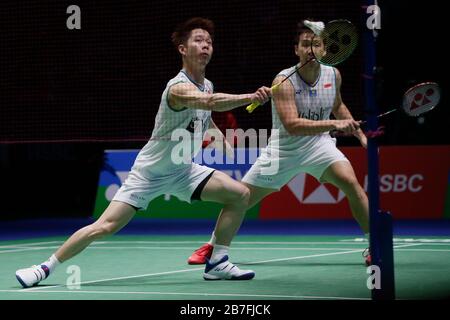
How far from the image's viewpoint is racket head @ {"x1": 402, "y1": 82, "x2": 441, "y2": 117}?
644 cm

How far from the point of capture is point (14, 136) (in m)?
15.4

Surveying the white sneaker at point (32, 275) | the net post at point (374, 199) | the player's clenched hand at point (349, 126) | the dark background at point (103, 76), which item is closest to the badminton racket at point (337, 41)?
the player's clenched hand at point (349, 126)

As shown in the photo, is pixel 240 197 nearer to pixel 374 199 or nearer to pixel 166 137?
pixel 166 137

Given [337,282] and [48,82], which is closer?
[337,282]

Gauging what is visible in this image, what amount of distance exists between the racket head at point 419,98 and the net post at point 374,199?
451 mm

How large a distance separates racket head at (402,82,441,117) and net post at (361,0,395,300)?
45 centimetres

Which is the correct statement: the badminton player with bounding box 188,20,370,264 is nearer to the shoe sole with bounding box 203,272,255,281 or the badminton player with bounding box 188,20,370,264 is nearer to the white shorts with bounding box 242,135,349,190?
the white shorts with bounding box 242,135,349,190

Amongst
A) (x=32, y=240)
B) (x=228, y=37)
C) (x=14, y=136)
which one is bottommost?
(x=32, y=240)

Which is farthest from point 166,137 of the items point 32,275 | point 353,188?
point 353,188

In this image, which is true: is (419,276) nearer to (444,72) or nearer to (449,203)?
(449,203)

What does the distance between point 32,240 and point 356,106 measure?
5.12 m

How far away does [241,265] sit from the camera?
29.8ft
